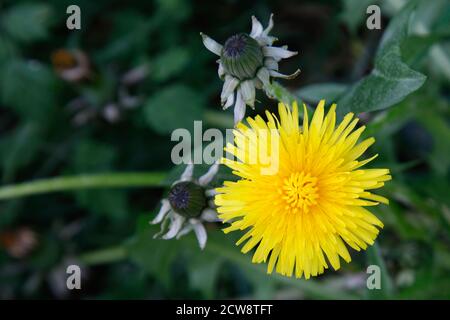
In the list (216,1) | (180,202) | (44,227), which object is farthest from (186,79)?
(180,202)

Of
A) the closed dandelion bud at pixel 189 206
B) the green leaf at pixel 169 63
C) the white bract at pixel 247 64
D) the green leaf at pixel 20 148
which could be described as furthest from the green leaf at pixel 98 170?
the white bract at pixel 247 64

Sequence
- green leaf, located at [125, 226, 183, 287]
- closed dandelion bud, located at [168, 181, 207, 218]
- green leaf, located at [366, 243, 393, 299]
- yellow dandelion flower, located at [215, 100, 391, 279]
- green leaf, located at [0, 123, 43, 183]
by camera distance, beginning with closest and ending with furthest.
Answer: yellow dandelion flower, located at [215, 100, 391, 279]
closed dandelion bud, located at [168, 181, 207, 218]
green leaf, located at [366, 243, 393, 299]
green leaf, located at [125, 226, 183, 287]
green leaf, located at [0, 123, 43, 183]

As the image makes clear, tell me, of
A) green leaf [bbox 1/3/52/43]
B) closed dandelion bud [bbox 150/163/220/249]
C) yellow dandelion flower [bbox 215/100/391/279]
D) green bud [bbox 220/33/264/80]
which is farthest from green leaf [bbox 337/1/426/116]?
green leaf [bbox 1/3/52/43]

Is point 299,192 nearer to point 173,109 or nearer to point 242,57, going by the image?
point 242,57

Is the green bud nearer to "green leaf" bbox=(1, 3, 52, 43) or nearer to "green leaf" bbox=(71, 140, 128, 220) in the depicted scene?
"green leaf" bbox=(71, 140, 128, 220)

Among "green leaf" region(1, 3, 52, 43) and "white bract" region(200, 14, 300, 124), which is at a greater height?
"green leaf" region(1, 3, 52, 43)

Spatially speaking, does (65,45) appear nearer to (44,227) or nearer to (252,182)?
(44,227)
